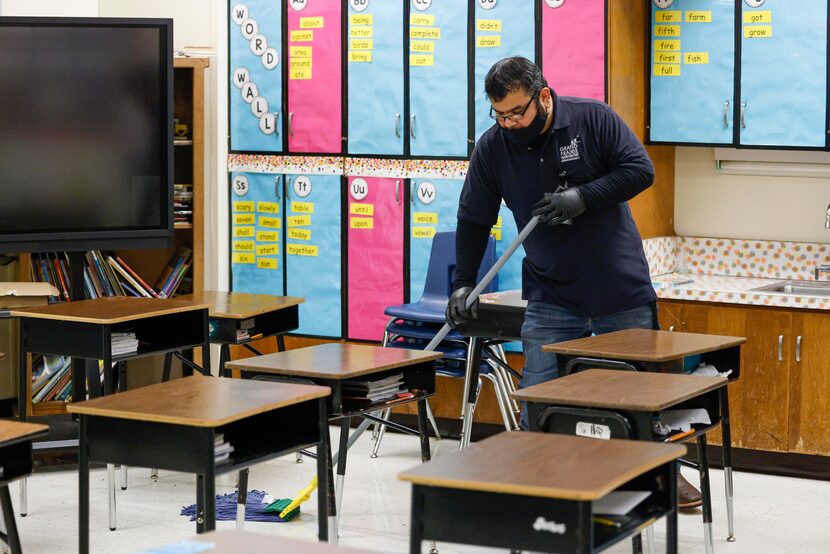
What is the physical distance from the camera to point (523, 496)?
2.37 metres

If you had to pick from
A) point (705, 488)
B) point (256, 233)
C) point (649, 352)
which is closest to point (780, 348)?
point (705, 488)

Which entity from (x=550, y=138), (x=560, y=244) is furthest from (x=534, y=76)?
(x=560, y=244)

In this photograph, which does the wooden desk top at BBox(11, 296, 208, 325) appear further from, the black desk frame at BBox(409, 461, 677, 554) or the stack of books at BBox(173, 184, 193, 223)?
the black desk frame at BBox(409, 461, 677, 554)

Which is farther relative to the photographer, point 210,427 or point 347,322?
point 347,322

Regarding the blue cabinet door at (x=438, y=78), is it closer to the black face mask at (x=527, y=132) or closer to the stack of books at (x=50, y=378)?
the black face mask at (x=527, y=132)

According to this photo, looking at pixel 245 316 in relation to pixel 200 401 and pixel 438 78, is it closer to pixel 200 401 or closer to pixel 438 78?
pixel 438 78

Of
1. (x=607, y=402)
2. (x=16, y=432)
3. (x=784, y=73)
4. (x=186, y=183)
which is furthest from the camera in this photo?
(x=186, y=183)

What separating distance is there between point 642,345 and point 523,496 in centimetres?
152

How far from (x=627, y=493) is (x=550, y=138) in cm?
158

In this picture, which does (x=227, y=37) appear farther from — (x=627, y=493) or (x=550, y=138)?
(x=627, y=493)

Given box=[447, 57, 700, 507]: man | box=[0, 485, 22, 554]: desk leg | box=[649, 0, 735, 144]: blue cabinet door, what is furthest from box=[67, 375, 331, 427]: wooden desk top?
box=[649, 0, 735, 144]: blue cabinet door

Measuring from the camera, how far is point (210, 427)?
295 cm

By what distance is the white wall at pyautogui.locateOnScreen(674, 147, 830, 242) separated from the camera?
18.4 feet

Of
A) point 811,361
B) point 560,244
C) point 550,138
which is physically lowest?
point 811,361
